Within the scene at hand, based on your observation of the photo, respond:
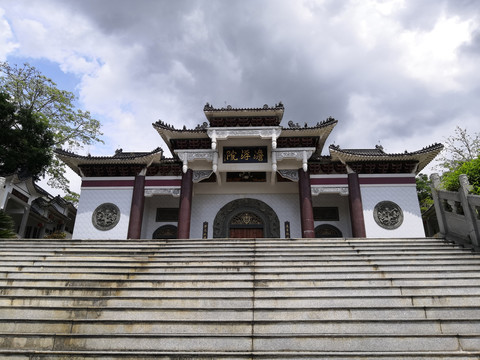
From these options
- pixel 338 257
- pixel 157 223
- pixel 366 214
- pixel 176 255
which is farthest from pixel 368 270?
pixel 157 223

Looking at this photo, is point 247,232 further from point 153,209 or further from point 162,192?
point 153,209

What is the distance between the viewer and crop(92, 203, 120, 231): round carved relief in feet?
48.1

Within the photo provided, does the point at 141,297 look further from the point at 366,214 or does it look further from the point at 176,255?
the point at 366,214

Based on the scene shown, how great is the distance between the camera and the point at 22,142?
55.7ft

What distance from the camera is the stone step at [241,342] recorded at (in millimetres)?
4473

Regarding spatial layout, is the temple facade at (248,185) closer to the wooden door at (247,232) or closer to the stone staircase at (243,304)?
the wooden door at (247,232)

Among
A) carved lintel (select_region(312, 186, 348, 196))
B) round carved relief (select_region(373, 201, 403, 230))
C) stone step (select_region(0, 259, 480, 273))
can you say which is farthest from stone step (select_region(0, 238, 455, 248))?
carved lintel (select_region(312, 186, 348, 196))

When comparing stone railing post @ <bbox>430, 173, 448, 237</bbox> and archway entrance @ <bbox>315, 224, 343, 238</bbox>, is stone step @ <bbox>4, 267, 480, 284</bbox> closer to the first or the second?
stone railing post @ <bbox>430, 173, 448, 237</bbox>


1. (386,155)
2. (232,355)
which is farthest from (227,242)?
(386,155)

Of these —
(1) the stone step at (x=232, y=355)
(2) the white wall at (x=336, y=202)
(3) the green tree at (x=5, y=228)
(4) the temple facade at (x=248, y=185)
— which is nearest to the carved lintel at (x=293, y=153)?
(4) the temple facade at (x=248, y=185)

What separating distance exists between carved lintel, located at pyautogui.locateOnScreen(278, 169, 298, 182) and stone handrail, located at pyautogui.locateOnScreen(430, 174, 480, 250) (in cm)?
612

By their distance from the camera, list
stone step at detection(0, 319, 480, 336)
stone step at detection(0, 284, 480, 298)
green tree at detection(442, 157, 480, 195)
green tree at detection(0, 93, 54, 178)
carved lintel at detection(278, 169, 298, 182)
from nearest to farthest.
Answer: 1. stone step at detection(0, 319, 480, 336)
2. stone step at detection(0, 284, 480, 298)
3. green tree at detection(442, 157, 480, 195)
4. carved lintel at detection(278, 169, 298, 182)
5. green tree at detection(0, 93, 54, 178)

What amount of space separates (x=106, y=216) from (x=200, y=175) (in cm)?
476

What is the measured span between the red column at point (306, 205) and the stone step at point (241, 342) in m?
9.34
